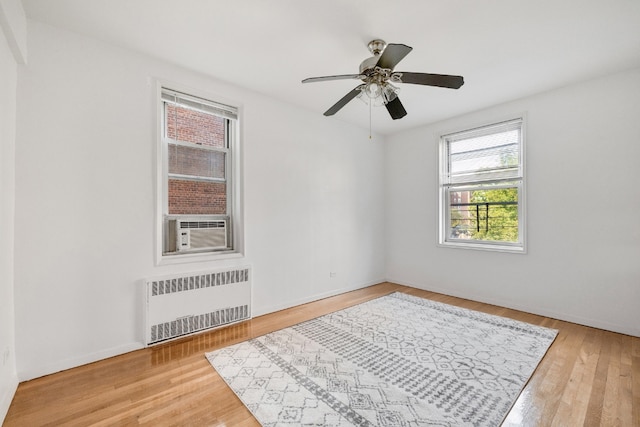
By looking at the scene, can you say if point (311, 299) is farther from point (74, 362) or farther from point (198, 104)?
point (198, 104)

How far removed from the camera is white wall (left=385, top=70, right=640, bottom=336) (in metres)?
2.91

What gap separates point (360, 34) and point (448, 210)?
3.07 m

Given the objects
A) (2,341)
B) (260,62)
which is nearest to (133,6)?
(260,62)

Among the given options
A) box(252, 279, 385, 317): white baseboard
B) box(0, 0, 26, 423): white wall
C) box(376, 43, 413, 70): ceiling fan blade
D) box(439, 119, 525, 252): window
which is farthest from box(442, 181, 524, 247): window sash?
box(0, 0, 26, 423): white wall

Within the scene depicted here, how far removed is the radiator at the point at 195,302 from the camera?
2629 millimetres

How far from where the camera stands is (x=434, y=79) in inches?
85.4

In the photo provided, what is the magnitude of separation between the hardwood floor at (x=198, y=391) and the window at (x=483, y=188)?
1.53m

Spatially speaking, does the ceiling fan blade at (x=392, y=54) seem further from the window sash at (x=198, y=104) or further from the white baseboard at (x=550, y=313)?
the white baseboard at (x=550, y=313)

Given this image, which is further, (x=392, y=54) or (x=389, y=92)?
(x=389, y=92)

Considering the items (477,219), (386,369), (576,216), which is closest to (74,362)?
(386,369)

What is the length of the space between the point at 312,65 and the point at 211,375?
285 centimetres

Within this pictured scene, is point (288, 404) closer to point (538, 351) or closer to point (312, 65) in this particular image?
point (538, 351)

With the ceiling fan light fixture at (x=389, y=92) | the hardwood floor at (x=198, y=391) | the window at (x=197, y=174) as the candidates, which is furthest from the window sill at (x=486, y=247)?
the window at (x=197, y=174)

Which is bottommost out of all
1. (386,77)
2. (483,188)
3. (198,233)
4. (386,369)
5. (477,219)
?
(386,369)
